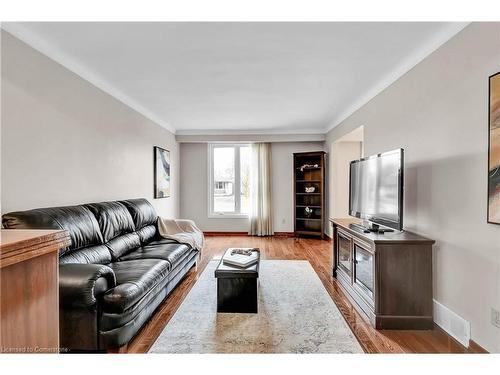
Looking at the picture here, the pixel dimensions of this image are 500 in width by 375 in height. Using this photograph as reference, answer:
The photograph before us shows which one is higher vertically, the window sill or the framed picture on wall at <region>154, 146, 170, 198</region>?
the framed picture on wall at <region>154, 146, 170, 198</region>

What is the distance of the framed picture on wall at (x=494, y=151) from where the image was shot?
1.75 metres

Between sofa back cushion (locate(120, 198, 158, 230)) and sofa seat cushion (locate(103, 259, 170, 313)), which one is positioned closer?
sofa seat cushion (locate(103, 259, 170, 313))

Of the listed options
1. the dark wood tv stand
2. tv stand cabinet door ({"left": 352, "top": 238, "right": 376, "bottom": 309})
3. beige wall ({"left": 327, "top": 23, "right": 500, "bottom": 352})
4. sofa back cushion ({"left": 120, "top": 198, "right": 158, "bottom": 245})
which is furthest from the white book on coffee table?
beige wall ({"left": 327, "top": 23, "right": 500, "bottom": 352})

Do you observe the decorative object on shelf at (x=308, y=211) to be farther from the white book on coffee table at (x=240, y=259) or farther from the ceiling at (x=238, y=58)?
the white book on coffee table at (x=240, y=259)

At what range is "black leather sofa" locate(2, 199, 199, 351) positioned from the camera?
6.07ft

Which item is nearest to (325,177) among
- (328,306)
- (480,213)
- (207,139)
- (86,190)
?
(207,139)

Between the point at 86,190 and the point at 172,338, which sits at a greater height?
the point at 86,190

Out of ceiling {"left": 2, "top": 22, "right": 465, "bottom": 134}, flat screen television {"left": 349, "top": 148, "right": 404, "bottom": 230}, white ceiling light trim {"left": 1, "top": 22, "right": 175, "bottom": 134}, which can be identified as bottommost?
flat screen television {"left": 349, "top": 148, "right": 404, "bottom": 230}

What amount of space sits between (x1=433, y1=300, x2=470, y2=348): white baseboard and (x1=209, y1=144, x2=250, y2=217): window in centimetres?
480

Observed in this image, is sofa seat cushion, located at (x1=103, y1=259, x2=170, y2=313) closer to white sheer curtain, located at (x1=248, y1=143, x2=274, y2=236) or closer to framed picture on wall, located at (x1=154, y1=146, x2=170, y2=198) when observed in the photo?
framed picture on wall, located at (x1=154, y1=146, x2=170, y2=198)

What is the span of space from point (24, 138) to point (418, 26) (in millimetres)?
3307

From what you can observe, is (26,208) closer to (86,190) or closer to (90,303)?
(86,190)
